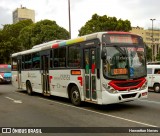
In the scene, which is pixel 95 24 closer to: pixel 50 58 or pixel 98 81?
pixel 50 58

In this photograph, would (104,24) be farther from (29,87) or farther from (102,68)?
(102,68)

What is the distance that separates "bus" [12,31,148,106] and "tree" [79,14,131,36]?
115ft

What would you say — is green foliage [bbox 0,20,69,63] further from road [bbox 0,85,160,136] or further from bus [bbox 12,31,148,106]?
road [bbox 0,85,160,136]

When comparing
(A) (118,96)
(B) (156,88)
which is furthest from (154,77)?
(A) (118,96)

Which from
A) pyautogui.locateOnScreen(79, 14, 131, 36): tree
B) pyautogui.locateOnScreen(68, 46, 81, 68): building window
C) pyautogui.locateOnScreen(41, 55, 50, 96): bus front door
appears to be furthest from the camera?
pyautogui.locateOnScreen(79, 14, 131, 36): tree

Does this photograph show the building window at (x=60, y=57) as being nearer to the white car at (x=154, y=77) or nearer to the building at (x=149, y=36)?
the white car at (x=154, y=77)

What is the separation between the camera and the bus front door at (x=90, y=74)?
39.0 ft

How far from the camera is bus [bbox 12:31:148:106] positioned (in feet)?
37.5

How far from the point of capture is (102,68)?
1140cm

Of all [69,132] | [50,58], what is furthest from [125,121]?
[50,58]

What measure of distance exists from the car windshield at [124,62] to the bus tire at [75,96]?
225 cm

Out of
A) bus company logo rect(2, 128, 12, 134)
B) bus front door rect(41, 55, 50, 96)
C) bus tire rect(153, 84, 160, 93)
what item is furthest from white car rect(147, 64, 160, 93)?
bus company logo rect(2, 128, 12, 134)

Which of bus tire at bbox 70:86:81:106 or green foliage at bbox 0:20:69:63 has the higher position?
green foliage at bbox 0:20:69:63

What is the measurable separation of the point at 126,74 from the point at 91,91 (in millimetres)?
1502
